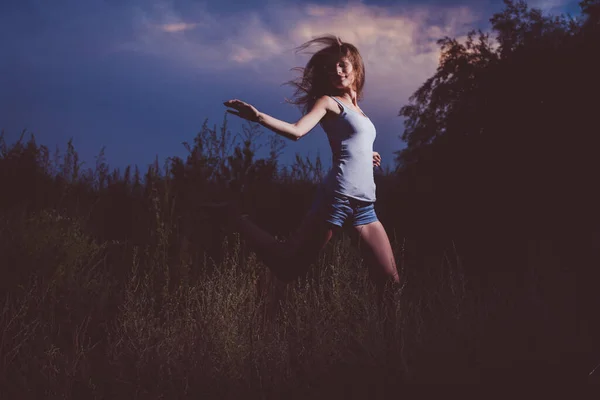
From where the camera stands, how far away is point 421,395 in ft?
9.41

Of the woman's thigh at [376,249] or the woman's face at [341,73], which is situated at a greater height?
the woman's face at [341,73]

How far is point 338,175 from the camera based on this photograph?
3264 millimetres

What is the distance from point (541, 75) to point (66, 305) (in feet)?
14.4

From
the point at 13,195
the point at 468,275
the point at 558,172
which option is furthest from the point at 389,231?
the point at 13,195

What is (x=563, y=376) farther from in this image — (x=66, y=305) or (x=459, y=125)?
(x=66, y=305)

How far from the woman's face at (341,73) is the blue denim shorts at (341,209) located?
692 millimetres

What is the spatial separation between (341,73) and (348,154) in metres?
0.58

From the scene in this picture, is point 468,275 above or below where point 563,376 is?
above

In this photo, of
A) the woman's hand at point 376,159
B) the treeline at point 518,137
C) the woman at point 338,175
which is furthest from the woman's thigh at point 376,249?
the treeline at point 518,137

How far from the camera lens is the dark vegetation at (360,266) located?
3.19 m

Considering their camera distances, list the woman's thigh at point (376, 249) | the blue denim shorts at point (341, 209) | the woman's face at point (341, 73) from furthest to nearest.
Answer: the woman's face at point (341, 73) < the woman's thigh at point (376, 249) < the blue denim shorts at point (341, 209)

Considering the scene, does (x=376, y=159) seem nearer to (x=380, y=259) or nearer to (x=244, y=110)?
(x=380, y=259)

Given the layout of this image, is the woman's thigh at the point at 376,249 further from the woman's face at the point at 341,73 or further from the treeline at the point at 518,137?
the treeline at the point at 518,137

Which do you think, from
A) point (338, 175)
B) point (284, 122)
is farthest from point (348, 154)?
point (284, 122)
